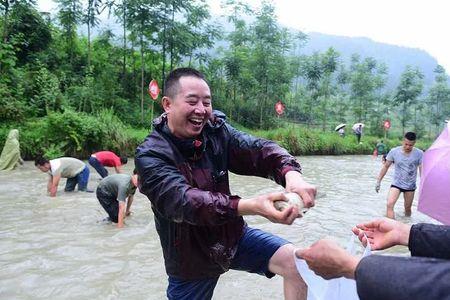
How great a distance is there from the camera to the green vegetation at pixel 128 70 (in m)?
15.0

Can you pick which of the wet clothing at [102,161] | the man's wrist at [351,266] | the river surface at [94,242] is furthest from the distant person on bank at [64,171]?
the man's wrist at [351,266]

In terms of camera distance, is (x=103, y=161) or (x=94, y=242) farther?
(x=103, y=161)

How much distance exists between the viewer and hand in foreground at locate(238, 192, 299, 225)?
73.8 inches

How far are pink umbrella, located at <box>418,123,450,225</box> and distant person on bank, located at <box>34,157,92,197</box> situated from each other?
298 inches

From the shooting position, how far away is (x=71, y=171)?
30.3 feet

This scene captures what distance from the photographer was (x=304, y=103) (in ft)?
117

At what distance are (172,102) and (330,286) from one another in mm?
1340

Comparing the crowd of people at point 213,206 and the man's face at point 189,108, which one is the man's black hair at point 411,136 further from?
the man's face at point 189,108

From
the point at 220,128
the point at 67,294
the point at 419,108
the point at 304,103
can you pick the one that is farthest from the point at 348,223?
the point at 419,108

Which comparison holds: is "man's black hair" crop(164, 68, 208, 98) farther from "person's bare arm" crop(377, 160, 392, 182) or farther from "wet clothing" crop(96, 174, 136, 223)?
"person's bare arm" crop(377, 160, 392, 182)

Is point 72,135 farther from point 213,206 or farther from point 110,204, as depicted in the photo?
point 213,206

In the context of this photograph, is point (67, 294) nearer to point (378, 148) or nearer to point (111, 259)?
point (111, 259)

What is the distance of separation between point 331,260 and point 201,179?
3.30ft

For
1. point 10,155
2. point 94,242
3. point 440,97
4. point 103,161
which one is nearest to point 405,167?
point 94,242
